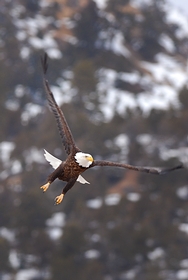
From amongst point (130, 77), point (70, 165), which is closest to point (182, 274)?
point (70, 165)

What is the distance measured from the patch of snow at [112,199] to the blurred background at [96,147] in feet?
0.27

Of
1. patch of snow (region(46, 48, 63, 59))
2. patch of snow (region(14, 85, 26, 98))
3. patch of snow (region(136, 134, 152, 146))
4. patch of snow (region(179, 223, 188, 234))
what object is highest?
patch of snow (region(46, 48, 63, 59))

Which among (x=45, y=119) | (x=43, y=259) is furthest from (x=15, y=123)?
(x=43, y=259)

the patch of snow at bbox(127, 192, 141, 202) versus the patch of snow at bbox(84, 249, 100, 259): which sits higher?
the patch of snow at bbox(127, 192, 141, 202)

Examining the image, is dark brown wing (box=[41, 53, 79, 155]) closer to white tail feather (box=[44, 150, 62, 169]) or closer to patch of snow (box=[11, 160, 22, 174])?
white tail feather (box=[44, 150, 62, 169])

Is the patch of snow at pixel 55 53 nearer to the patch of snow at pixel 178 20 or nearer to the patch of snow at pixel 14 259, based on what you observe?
the patch of snow at pixel 178 20

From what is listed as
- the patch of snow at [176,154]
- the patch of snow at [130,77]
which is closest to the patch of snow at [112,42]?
the patch of snow at [130,77]

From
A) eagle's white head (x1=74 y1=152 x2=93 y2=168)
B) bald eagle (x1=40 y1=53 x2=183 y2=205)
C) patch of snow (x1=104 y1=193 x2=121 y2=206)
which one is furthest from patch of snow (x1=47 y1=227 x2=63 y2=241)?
eagle's white head (x1=74 y1=152 x2=93 y2=168)

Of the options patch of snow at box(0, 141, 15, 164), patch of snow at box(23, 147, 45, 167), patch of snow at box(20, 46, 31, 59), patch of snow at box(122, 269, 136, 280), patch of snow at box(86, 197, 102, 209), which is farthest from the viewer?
patch of snow at box(20, 46, 31, 59)

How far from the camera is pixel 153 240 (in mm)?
30750

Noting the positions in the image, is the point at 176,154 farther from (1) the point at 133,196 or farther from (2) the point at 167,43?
(2) the point at 167,43

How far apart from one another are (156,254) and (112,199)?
487 centimetres

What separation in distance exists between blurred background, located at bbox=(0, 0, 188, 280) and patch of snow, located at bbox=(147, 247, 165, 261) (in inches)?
1.7

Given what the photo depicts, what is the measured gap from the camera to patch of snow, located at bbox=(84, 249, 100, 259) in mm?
30672
